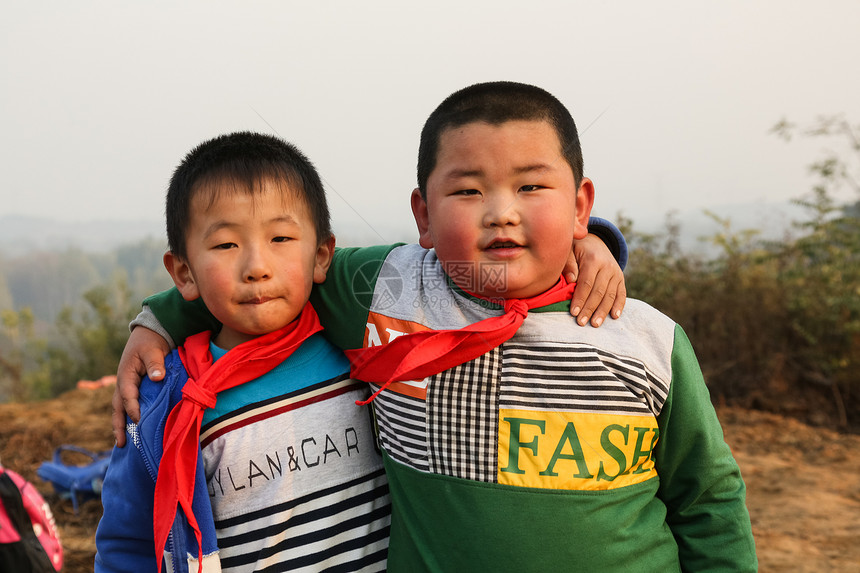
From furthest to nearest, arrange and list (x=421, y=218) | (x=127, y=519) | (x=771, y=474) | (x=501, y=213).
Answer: (x=771, y=474), (x=421, y=218), (x=127, y=519), (x=501, y=213)

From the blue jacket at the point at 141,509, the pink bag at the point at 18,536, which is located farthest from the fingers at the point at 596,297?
the pink bag at the point at 18,536

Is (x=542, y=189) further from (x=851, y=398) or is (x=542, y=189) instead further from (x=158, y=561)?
(x=851, y=398)

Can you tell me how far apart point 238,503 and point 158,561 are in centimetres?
21

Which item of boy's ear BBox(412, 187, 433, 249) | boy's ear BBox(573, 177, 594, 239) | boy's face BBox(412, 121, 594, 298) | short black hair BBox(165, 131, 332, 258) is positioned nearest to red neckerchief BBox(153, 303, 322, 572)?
short black hair BBox(165, 131, 332, 258)

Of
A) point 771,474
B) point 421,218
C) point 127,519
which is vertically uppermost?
point 421,218

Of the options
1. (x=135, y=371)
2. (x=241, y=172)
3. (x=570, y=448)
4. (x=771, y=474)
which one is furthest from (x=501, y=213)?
(x=771, y=474)

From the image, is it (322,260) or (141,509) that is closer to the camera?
(141,509)

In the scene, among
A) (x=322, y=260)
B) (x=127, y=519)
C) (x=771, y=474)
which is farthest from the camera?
(x=771, y=474)

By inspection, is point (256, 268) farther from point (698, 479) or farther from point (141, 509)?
point (698, 479)

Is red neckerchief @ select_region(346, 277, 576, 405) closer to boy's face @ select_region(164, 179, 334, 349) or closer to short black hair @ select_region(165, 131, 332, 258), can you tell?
boy's face @ select_region(164, 179, 334, 349)

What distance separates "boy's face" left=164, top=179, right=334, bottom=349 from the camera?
1531mm

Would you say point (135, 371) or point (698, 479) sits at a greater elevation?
point (135, 371)

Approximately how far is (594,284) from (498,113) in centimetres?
47

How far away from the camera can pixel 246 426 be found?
1.58 meters
